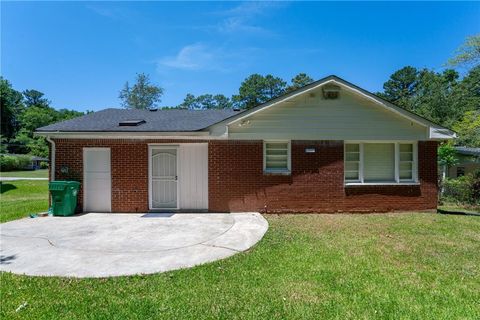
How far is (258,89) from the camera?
199 ft

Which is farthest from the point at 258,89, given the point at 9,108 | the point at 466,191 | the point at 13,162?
the point at 9,108

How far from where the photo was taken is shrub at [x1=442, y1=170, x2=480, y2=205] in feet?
45.4

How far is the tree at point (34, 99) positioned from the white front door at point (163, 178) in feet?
346

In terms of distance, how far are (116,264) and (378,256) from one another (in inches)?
191

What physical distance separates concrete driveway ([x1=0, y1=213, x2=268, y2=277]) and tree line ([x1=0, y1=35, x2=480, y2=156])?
53.5ft

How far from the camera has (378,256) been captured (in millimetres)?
5723

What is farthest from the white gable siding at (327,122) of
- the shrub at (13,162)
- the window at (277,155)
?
the shrub at (13,162)

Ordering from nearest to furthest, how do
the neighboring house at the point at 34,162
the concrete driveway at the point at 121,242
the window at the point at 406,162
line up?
the concrete driveway at the point at 121,242, the window at the point at 406,162, the neighboring house at the point at 34,162

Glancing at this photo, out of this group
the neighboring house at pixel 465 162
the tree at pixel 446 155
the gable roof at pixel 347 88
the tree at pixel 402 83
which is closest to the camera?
the gable roof at pixel 347 88

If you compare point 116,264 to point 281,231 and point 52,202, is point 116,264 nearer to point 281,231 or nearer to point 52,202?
point 281,231

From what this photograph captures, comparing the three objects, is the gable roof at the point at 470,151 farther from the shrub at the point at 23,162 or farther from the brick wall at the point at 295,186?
the shrub at the point at 23,162

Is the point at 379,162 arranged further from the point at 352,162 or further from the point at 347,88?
the point at 347,88

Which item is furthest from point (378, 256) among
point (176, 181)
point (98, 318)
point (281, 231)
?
point (176, 181)

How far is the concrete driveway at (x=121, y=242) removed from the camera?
526 cm
